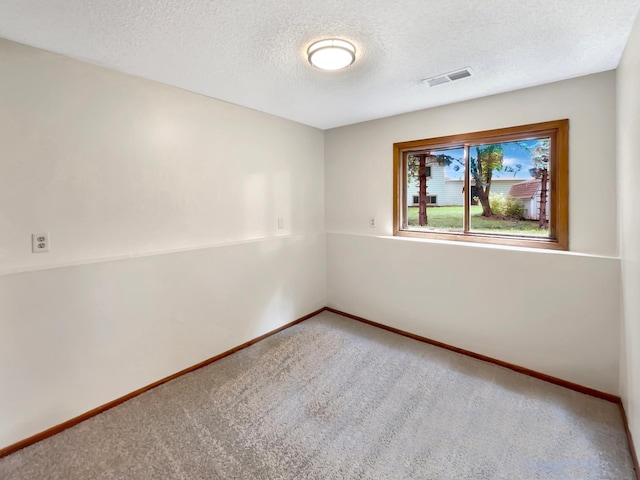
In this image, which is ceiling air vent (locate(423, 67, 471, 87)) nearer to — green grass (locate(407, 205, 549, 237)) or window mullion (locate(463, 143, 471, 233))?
window mullion (locate(463, 143, 471, 233))

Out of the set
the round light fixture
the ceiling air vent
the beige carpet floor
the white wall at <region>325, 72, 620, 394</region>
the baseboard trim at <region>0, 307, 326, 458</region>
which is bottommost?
the beige carpet floor

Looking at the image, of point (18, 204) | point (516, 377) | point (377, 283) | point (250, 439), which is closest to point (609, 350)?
point (516, 377)

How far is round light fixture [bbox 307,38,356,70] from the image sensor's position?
179 centimetres

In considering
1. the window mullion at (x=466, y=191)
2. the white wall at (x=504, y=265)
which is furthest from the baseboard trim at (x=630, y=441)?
the window mullion at (x=466, y=191)

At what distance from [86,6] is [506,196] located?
3.20 meters

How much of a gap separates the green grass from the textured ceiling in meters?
1.12

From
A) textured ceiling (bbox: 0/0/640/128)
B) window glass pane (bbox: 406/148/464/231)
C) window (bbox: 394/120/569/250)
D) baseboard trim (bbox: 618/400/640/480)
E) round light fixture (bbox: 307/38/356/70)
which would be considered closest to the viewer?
textured ceiling (bbox: 0/0/640/128)

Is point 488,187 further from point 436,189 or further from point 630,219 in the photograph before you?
point 630,219

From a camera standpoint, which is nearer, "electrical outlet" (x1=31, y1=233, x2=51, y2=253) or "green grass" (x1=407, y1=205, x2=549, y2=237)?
"electrical outlet" (x1=31, y1=233, x2=51, y2=253)

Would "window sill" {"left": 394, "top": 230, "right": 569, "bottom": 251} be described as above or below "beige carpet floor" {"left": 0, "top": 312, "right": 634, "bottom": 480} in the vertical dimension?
above

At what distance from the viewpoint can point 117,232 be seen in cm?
221

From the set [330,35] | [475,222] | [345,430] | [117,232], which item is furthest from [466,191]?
[117,232]

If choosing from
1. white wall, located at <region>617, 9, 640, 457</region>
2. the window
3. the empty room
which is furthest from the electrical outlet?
white wall, located at <region>617, 9, 640, 457</region>

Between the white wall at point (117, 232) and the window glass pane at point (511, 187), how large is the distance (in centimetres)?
208
